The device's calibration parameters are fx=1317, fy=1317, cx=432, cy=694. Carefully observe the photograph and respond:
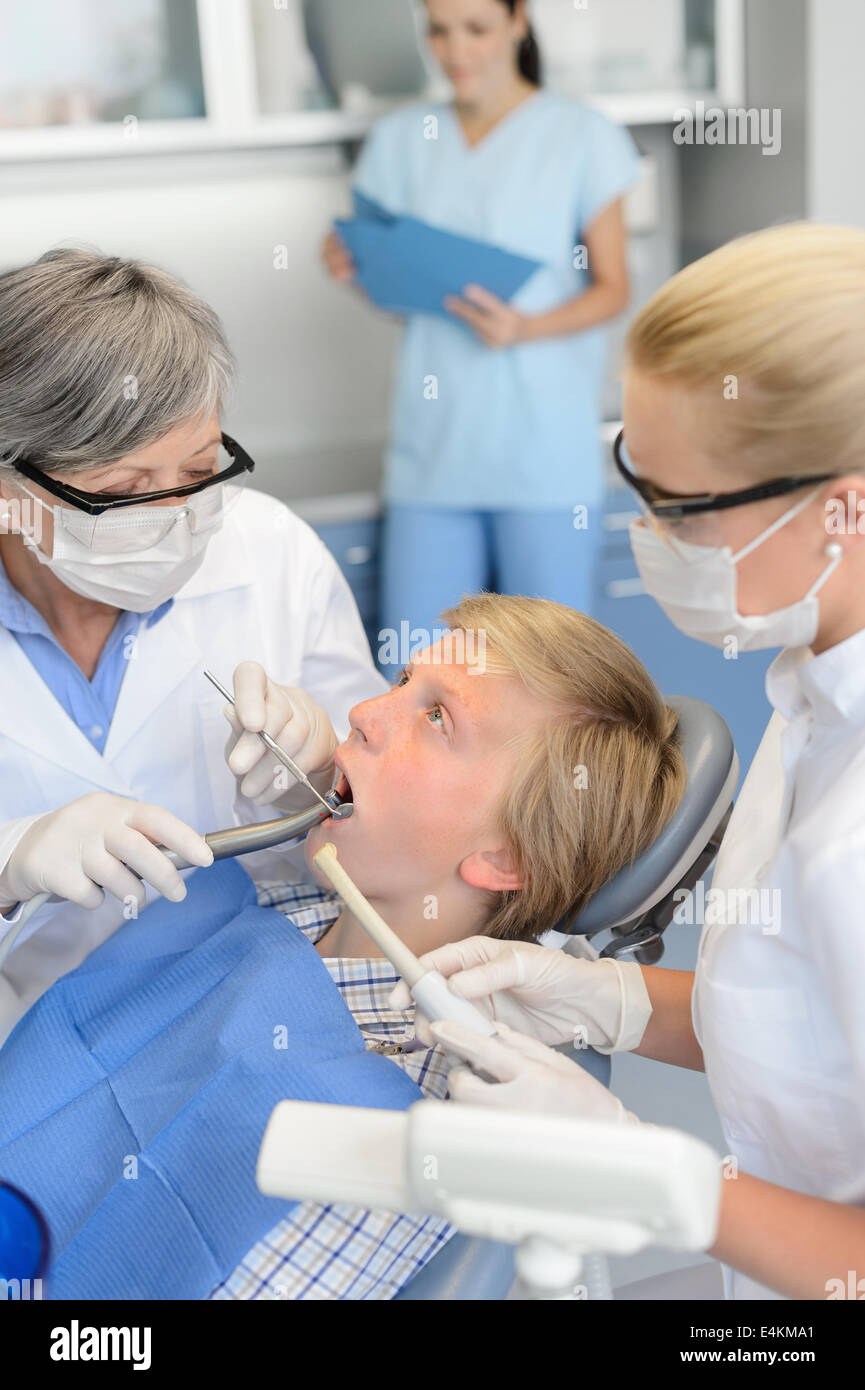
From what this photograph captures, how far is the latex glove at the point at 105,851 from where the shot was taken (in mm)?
1301

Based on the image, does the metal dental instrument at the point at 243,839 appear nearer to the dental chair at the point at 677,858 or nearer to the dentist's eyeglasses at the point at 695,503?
the dental chair at the point at 677,858

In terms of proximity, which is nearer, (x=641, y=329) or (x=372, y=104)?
(x=641, y=329)

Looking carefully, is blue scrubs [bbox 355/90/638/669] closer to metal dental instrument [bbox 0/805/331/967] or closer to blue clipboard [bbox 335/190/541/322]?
blue clipboard [bbox 335/190/541/322]

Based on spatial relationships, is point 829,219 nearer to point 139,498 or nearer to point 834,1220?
point 139,498

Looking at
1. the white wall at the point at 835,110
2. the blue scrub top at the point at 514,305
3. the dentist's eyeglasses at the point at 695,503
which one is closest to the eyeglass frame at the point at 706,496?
the dentist's eyeglasses at the point at 695,503

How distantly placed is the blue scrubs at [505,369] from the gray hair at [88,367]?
57.8 inches

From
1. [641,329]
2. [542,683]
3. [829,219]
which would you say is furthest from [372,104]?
[641,329]

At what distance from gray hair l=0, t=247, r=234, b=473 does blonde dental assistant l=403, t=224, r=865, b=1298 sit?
1.82 ft

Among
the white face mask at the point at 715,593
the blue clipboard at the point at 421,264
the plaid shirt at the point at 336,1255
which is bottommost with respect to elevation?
the plaid shirt at the point at 336,1255

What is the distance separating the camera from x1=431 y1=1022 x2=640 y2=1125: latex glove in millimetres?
995

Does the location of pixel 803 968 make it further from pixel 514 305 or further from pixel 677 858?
pixel 514 305

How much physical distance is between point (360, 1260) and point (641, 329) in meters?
0.78

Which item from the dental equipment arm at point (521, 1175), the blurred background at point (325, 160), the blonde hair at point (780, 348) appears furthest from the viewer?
the blurred background at point (325, 160)

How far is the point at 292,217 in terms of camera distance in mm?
3525
